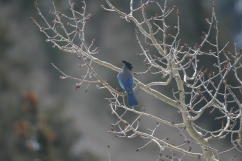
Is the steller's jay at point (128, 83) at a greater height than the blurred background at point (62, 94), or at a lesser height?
lesser

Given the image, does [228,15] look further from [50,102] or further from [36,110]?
[36,110]

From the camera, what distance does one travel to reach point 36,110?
24141mm

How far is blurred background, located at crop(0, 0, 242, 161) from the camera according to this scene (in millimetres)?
23438

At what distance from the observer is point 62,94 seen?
29766 mm

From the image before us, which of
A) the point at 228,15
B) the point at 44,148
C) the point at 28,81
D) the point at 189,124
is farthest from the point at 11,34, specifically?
the point at 189,124

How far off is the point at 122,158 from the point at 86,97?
350 centimetres

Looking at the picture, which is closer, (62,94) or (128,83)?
(128,83)

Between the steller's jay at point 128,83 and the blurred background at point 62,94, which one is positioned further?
the blurred background at point 62,94

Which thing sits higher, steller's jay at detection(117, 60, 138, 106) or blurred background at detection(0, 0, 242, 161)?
blurred background at detection(0, 0, 242, 161)

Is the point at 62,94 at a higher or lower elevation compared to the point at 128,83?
higher

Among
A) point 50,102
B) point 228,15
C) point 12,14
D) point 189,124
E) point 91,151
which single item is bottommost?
point 189,124

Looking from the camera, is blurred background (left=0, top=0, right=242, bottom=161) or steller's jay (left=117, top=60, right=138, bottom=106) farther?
blurred background (left=0, top=0, right=242, bottom=161)

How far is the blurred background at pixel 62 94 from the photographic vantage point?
23438mm

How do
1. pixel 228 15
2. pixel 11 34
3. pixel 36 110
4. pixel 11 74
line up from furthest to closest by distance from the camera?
pixel 228 15 → pixel 11 34 → pixel 11 74 → pixel 36 110
